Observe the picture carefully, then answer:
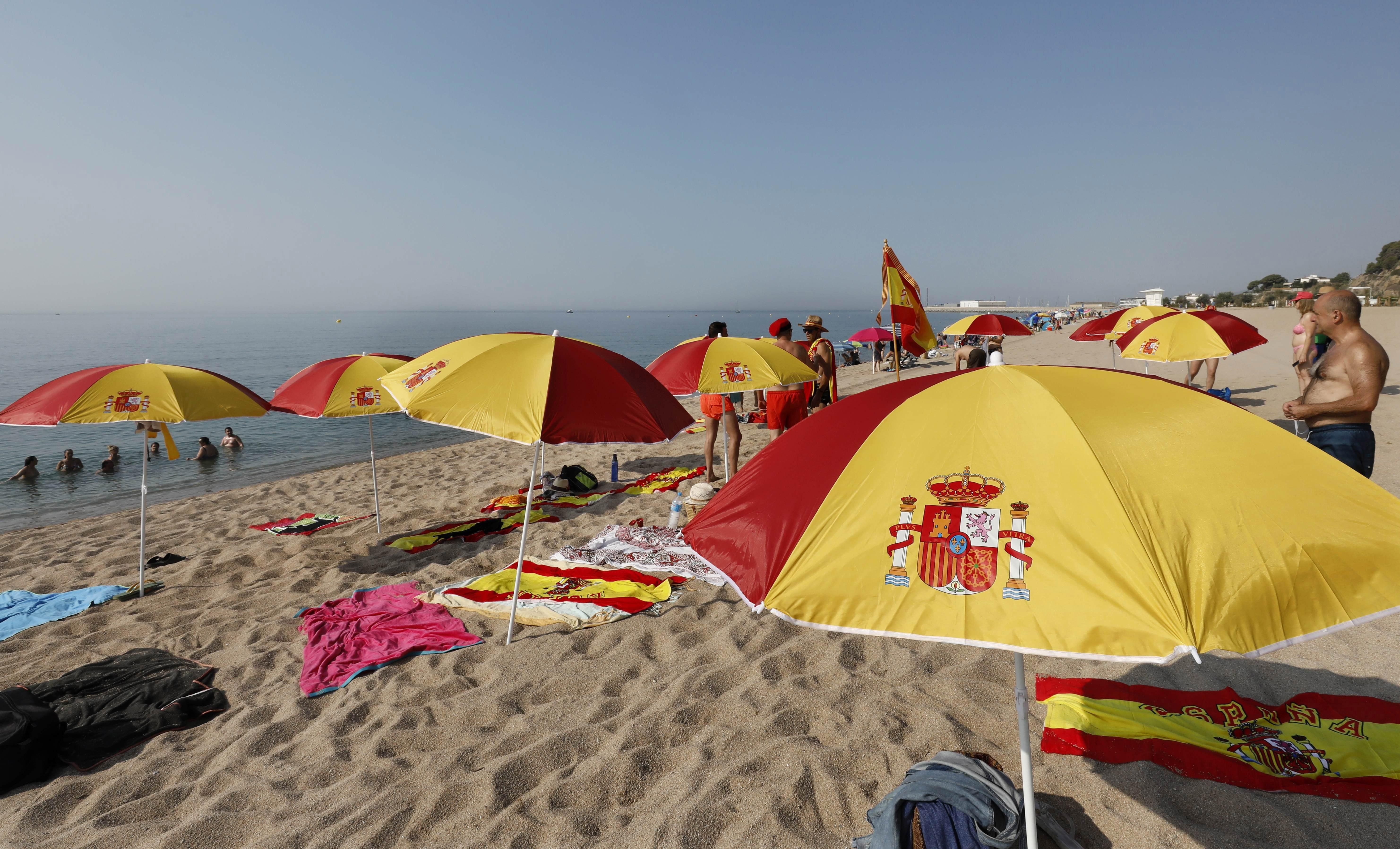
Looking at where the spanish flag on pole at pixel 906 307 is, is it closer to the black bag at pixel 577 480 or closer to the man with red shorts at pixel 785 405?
the man with red shorts at pixel 785 405

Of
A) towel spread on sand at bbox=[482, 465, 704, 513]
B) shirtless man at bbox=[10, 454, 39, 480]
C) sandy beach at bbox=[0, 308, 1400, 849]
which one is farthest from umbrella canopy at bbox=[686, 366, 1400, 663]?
shirtless man at bbox=[10, 454, 39, 480]

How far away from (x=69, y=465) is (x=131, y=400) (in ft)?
45.5

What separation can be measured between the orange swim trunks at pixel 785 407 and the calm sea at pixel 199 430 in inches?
283

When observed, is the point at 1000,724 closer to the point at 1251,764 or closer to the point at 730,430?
the point at 1251,764

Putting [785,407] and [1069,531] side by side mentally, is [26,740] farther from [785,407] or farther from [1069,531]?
[785,407]

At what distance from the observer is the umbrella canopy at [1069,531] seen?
1472 millimetres

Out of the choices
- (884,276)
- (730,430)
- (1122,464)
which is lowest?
(730,430)

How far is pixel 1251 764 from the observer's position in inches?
107

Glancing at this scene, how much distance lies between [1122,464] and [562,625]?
395 centimetres

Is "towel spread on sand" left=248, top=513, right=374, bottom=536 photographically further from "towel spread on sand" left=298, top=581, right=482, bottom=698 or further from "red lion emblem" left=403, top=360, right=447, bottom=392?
"red lion emblem" left=403, top=360, right=447, bottom=392

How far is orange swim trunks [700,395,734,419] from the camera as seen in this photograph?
796 cm

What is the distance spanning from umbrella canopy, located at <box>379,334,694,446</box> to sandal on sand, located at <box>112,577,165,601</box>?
11.4 feet

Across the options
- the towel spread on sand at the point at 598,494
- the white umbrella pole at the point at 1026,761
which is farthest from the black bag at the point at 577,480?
the white umbrella pole at the point at 1026,761

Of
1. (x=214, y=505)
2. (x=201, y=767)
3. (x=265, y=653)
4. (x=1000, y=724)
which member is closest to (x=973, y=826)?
(x=1000, y=724)
